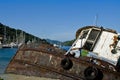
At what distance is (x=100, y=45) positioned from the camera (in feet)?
60.2

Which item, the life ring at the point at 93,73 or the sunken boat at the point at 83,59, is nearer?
the life ring at the point at 93,73

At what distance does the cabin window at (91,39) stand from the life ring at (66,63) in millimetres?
1117

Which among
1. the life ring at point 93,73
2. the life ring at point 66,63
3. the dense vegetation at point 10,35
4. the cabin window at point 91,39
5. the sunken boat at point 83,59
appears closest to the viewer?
the life ring at point 93,73

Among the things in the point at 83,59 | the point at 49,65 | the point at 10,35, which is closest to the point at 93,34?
the point at 83,59

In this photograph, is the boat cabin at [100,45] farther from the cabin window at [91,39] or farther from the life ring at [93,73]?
the life ring at [93,73]

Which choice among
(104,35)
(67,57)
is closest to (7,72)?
(67,57)

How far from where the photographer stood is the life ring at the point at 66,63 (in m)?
18.0

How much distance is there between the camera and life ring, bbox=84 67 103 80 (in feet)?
57.2

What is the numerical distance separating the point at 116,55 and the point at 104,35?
1213 millimetres

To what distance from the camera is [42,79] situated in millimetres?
18859

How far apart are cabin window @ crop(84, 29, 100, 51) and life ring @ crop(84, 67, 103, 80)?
1.26 meters

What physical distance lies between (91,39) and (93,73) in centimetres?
196

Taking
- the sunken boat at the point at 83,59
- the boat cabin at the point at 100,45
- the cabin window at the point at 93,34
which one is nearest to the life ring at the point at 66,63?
the sunken boat at the point at 83,59

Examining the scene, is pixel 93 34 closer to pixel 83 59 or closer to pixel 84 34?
pixel 84 34
